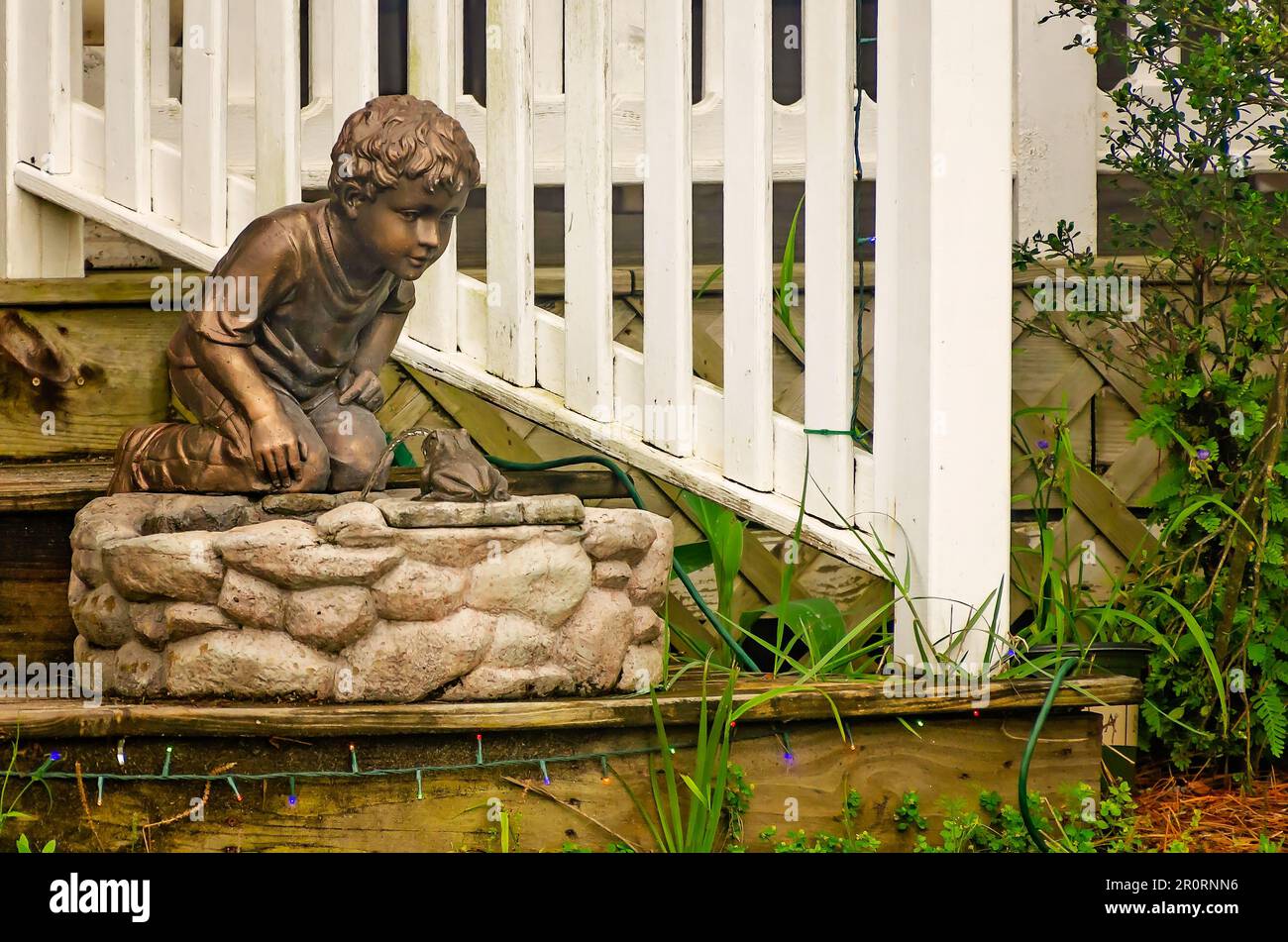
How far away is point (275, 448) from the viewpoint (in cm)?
266

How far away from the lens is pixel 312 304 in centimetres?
274

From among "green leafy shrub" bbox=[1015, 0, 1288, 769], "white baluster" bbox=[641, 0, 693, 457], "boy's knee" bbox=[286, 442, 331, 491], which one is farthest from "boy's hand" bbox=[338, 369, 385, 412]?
"green leafy shrub" bbox=[1015, 0, 1288, 769]

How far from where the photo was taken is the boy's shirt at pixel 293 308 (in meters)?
2.67

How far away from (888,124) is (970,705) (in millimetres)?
1246

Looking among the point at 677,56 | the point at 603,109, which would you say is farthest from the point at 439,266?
the point at 677,56

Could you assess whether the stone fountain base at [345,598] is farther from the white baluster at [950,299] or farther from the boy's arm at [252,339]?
the white baluster at [950,299]

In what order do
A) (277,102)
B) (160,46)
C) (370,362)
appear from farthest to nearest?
(160,46)
(277,102)
(370,362)

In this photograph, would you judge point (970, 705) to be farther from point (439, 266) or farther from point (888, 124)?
point (439, 266)

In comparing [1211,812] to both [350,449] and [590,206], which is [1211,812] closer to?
[590,206]

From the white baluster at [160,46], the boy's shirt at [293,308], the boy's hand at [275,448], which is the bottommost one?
the boy's hand at [275,448]

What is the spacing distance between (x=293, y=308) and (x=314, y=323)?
50mm

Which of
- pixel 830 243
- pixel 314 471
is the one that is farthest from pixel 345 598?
pixel 830 243

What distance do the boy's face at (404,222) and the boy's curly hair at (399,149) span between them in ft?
0.07

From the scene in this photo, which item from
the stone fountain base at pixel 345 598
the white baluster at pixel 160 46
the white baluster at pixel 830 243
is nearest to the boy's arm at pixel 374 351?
the stone fountain base at pixel 345 598
